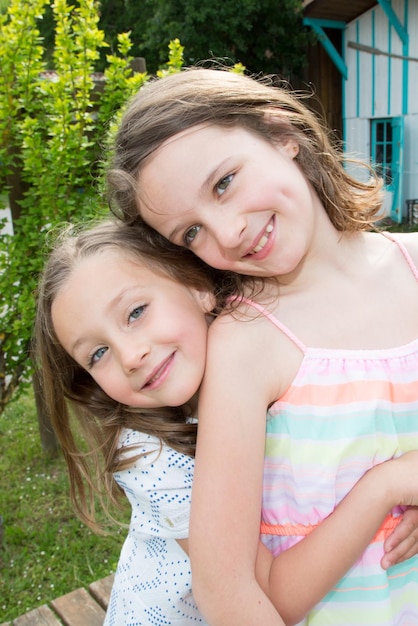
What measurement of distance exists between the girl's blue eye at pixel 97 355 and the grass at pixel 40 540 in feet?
6.66

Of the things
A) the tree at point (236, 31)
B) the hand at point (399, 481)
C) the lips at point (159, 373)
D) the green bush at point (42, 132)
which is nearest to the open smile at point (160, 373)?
the lips at point (159, 373)

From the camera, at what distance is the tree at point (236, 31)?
12430 millimetres

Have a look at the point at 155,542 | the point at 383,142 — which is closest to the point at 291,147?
the point at 155,542

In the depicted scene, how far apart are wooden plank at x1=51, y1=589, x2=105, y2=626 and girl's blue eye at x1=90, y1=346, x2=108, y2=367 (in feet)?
4.68

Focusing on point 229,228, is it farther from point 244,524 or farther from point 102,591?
point 102,591

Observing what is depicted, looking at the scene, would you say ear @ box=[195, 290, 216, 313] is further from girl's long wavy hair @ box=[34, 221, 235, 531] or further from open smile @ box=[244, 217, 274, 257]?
open smile @ box=[244, 217, 274, 257]

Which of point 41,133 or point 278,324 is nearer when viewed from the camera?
point 278,324

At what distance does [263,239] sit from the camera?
1430 mm

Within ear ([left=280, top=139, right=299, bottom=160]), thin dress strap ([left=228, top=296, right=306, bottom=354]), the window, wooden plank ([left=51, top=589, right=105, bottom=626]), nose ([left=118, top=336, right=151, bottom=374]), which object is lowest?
the window

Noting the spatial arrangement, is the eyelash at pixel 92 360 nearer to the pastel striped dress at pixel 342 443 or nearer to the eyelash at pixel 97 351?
the eyelash at pixel 97 351

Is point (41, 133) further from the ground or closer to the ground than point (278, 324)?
further from the ground

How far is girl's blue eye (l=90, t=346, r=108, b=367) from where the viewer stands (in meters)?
1.56

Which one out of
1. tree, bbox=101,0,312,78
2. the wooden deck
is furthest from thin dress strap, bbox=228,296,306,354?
tree, bbox=101,0,312,78

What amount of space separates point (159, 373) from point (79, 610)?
5.15ft
